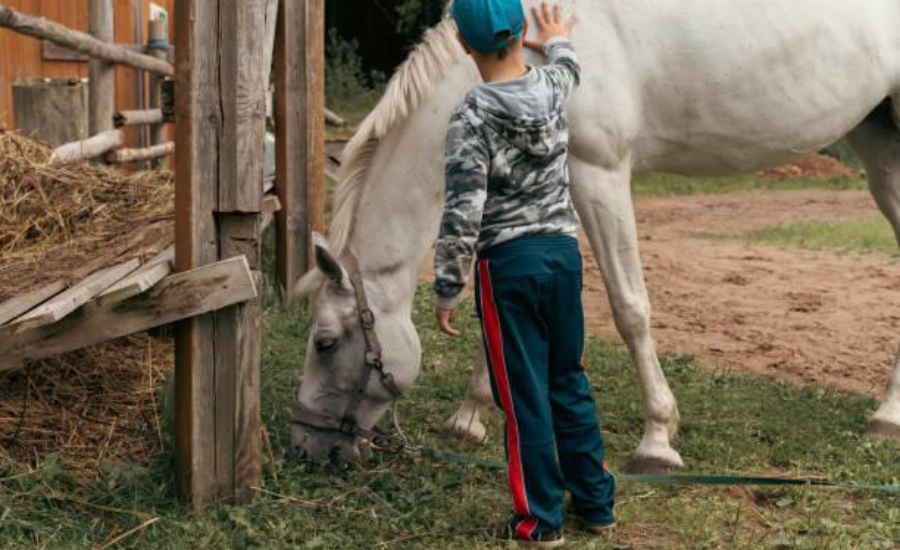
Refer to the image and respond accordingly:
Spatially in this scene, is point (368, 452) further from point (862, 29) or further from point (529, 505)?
point (862, 29)

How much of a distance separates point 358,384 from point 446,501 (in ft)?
1.67

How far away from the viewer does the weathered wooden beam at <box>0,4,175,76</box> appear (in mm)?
5918

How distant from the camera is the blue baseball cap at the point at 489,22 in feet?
10.8

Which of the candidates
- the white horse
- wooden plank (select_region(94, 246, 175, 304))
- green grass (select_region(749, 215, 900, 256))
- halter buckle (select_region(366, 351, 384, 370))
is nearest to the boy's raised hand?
the white horse

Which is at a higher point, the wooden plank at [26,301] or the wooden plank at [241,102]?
the wooden plank at [241,102]

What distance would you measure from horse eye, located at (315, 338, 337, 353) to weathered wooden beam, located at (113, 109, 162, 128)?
4.13 metres

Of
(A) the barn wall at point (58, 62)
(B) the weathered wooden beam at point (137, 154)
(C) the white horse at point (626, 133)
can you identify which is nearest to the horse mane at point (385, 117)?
(C) the white horse at point (626, 133)

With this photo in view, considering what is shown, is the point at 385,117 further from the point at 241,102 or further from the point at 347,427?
the point at 347,427

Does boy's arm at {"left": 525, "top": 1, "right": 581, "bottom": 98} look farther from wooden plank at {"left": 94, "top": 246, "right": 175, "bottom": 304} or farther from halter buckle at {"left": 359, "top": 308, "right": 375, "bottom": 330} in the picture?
wooden plank at {"left": 94, "top": 246, "right": 175, "bottom": 304}

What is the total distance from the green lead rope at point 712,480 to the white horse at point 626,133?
0.27 metres

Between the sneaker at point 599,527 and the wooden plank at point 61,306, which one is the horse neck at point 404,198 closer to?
the wooden plank at point 61,306

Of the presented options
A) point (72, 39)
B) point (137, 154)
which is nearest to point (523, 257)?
point (72, 39)

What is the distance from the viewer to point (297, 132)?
21.8 ft

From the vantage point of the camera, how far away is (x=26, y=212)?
17.7 ft
